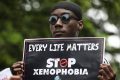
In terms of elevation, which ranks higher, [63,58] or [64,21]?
[64,21]

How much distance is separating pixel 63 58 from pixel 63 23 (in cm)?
37

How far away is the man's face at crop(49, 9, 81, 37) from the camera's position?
797cm

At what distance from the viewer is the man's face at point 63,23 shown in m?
7.97

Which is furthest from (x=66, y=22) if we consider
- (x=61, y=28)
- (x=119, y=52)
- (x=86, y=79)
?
(x=119, y=52)

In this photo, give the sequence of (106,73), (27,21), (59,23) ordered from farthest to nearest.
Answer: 1. (27,21)
2. (59,23)
3. (106,73)

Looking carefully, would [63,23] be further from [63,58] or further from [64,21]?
[63,58]

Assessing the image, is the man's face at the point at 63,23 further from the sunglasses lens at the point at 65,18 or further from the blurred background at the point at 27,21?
the blurred background at the point at 27,21

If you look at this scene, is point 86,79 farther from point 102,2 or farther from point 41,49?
point 102,2

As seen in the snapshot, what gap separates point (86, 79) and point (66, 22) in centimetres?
63

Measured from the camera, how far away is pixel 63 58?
782 centimetres

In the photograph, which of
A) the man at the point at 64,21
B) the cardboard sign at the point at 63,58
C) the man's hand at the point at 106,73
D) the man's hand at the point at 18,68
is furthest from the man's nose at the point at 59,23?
the man's hand at the point at 106,73

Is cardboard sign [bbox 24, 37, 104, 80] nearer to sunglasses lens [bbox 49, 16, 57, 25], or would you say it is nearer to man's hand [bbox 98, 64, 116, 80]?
man's hand [bbox 98, 64, 116, 80]

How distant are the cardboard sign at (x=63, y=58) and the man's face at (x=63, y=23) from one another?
13 centimetres

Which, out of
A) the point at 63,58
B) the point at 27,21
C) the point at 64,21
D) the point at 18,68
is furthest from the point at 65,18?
the point at 27,21
